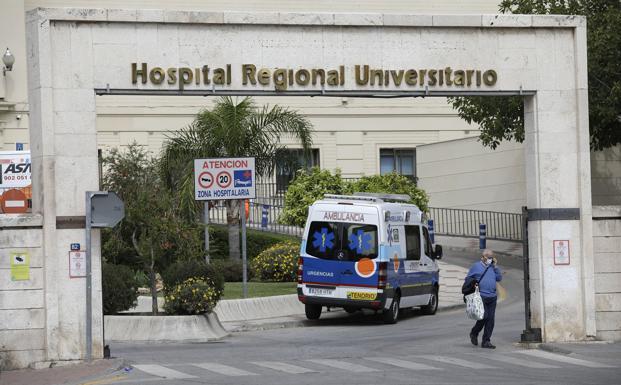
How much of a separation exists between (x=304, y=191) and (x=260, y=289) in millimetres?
6411

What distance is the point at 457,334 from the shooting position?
23.1 m

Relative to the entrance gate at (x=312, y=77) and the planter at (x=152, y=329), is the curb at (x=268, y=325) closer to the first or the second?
the planter at (x=152, y=329)

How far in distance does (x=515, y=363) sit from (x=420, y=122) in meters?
35.9

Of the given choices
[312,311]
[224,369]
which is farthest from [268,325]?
[224,369]

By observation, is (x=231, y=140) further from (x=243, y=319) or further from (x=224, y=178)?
(x=243, y=319)

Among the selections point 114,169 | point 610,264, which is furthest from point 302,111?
point 610,264

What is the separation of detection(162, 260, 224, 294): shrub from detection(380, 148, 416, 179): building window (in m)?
30.1

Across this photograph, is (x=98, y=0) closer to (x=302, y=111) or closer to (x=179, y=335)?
(x=302, y=111)

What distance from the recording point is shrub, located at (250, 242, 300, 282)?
3130 cm

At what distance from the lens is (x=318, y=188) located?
35.2 metres

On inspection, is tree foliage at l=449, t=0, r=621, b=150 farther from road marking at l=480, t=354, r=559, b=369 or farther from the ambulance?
road marking at l=480, t=354, r=559, b=369

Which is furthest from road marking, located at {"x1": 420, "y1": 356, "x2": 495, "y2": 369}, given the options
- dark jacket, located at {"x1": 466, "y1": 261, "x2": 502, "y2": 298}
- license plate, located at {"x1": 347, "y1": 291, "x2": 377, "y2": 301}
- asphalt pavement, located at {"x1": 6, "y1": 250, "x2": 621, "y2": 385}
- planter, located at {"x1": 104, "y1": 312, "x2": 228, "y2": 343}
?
license plate, located at {"x1": 347, "y1": 291, "x2": 377, "y2": 301}

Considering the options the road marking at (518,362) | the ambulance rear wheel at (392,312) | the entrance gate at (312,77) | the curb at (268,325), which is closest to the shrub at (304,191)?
the curb at (268,325)

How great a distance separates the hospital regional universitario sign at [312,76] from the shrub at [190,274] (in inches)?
216
